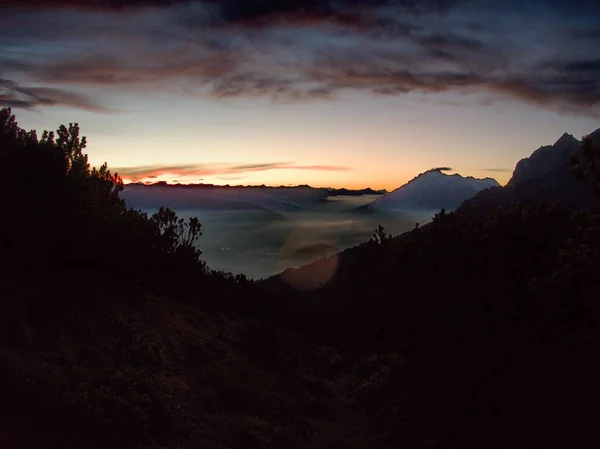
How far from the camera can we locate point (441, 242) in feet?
65.0

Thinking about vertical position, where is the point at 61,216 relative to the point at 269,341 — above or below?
above

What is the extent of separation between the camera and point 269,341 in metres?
17.8

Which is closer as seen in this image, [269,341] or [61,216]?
[61,216]

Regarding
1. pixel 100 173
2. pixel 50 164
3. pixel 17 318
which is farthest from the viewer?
pixel 100 173

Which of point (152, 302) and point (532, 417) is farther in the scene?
point (152, 302)

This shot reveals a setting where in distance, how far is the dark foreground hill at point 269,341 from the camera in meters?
9.23

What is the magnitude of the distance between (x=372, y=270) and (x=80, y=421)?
19.2 m

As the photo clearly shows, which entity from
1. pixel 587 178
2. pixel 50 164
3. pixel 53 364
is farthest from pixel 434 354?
pixel 50 164

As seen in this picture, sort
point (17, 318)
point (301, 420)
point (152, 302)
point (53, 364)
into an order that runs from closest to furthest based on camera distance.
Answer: point (53, 364), point (17, 318), point (301, 420), point (152, 302)

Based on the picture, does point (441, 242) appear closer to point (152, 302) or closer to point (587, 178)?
point (587, 178)

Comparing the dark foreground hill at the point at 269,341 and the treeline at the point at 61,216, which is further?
the treeline at the point at 61,216

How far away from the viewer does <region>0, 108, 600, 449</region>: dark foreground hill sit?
9227 mm

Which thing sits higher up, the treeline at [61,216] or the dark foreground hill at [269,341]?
the treeline at [61,216]

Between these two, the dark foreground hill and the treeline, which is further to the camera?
the treeline
